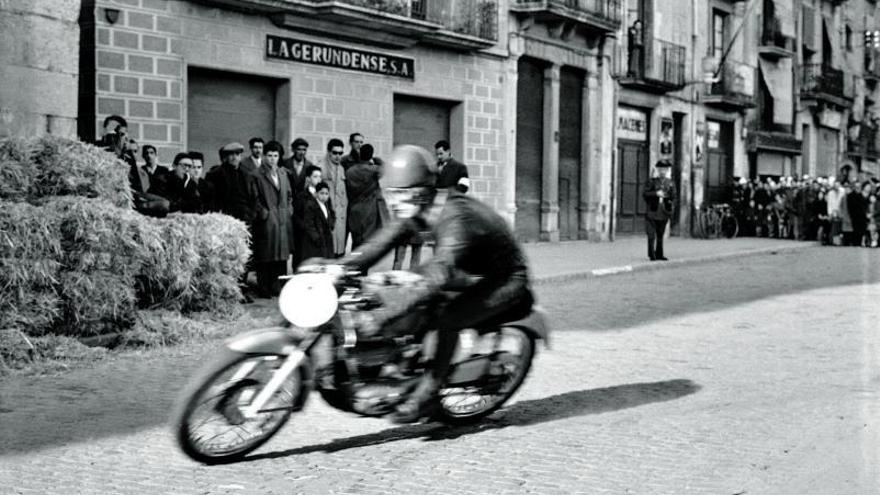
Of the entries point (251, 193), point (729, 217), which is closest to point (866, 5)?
point (729, 217)

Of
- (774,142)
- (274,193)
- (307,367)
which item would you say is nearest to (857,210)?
(774,142)

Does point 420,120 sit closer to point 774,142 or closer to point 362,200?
point 362,200

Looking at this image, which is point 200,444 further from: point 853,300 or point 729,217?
point 729,217

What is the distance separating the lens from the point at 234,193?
12.5 m

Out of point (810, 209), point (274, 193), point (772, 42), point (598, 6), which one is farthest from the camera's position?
point (772, 42)

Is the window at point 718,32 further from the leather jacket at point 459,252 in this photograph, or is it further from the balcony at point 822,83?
the leather jacket at point 459,252

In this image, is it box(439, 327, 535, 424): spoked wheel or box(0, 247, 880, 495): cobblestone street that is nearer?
box(0, 247, 880, 495): cobblestone street

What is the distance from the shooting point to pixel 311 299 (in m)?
5.38

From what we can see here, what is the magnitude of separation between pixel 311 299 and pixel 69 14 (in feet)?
27.1

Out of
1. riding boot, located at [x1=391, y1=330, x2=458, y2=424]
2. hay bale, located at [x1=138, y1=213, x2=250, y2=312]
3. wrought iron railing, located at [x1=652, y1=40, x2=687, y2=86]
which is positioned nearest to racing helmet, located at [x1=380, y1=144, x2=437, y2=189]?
riding boot, located at [x1=391, y1=330, x2=458, y2=424]

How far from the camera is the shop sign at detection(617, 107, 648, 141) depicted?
1156 inches

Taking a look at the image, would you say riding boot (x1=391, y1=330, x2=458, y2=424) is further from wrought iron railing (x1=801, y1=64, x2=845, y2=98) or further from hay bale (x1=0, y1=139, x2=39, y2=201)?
wrought iron railing (x1=801, y1=64, x2=845, y2=98)

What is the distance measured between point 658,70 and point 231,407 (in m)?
26.4

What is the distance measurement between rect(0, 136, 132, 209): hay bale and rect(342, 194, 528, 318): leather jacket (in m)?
4.29
